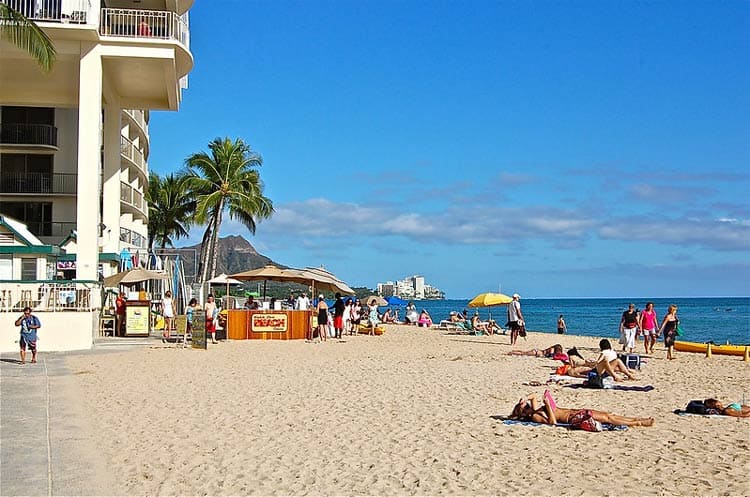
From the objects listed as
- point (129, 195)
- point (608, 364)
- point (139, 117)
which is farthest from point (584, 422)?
point (139, 117)

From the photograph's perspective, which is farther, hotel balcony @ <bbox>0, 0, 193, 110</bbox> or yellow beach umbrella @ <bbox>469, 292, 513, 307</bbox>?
yellow beach umbrella @ <bbox>469, 292, 513, 307</bbox>

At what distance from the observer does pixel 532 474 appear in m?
8.16

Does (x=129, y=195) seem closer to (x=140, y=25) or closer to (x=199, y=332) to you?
(x=140, y=25)

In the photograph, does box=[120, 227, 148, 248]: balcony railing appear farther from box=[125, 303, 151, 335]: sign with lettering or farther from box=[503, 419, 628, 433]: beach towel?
box=[503, 419, 628, 433]: beach towel

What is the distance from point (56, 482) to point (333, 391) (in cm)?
Result: 710

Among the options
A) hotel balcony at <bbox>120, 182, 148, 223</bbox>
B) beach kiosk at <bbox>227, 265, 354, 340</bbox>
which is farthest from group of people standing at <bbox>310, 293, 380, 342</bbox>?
hotel balcony at <bbox>120, 182, 148, 223</bbox>

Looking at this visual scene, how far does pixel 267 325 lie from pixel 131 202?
61.6 feet

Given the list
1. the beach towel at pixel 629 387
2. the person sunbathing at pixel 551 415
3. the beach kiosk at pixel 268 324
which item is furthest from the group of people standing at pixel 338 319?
the person sunbathing at pixel 551 415

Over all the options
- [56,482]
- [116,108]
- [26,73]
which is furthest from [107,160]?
[56,482]

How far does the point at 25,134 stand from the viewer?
38438mm

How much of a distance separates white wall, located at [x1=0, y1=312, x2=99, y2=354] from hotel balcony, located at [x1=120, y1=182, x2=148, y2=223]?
19708mm

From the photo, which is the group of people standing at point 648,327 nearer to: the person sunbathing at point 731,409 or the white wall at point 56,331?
the person sunbathing at point 731,409

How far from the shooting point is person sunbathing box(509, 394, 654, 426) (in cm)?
1073

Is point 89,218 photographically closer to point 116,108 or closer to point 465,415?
point 116,108
